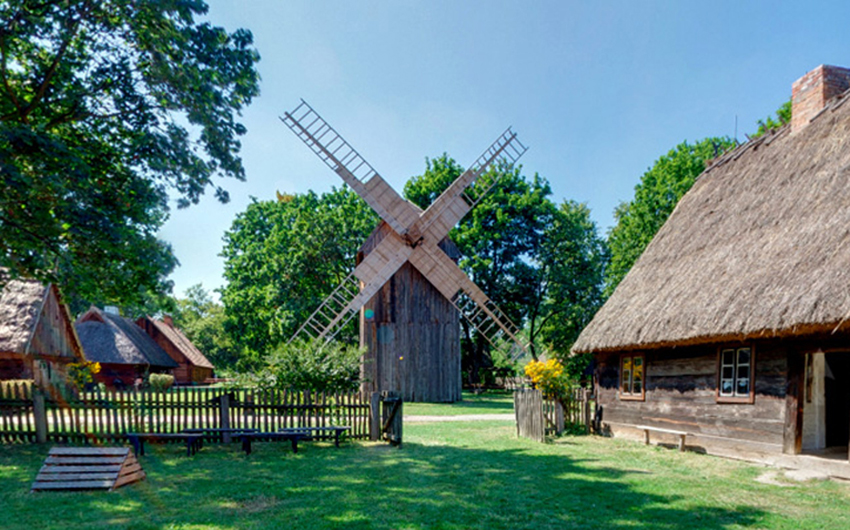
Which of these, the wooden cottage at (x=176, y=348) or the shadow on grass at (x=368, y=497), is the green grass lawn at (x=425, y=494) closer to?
the shadow on grass at (x=368, y=497)

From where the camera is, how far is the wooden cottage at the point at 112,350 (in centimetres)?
3416

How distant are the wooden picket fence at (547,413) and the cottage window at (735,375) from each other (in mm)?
4008

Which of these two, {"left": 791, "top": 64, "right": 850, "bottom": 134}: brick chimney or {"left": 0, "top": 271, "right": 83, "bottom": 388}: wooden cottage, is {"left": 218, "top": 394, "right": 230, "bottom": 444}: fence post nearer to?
{"left": 0, "top": 271, "right": 83, "bottom": 388}: wooden cottage

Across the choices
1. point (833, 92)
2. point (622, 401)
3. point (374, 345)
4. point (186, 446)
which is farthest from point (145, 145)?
point (833, 92)

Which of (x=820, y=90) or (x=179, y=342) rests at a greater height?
(x=820, y=90)

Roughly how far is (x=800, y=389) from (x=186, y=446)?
11984 millimetres

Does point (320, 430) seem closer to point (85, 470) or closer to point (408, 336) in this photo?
point (85, 470)

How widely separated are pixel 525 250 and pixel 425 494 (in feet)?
97.2

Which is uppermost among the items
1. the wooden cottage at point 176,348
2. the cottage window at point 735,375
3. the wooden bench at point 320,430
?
the cottage window at point 735,375

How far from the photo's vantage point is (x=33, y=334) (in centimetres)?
2073

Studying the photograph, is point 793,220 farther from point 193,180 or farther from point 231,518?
point 193,180

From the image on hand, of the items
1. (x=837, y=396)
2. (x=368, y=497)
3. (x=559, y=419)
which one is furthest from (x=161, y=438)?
(x=837, y=396)

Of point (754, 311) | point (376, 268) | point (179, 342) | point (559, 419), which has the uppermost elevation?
point (376, 268)

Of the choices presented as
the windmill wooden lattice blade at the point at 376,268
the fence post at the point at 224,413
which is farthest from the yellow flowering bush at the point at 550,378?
the windmill wooden lattice blade at the point at 376,268
